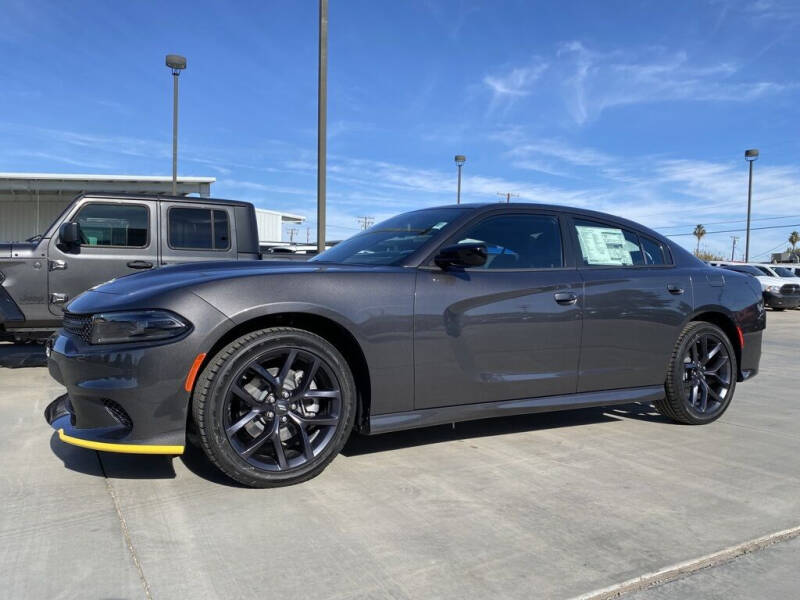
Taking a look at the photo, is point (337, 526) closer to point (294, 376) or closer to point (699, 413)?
point (294, 376)

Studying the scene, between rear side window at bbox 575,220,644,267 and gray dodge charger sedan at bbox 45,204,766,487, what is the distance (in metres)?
0.01

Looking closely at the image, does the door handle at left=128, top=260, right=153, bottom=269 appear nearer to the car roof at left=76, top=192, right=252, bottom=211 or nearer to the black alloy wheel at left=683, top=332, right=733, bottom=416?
the car roof at left=76, top=192, right=252, bottom=211

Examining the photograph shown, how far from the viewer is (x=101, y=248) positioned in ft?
21.6

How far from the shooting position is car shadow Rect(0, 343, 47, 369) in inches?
274

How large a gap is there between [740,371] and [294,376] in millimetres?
3578

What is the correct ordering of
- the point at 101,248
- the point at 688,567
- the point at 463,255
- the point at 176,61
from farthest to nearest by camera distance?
the point at 176,61, the point at 101,248, the point at 463,255, the point at 688,567

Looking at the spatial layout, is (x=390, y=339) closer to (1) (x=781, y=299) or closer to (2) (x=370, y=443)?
(2) (x=370, y=443)

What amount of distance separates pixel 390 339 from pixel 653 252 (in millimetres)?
2333

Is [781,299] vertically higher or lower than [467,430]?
higher

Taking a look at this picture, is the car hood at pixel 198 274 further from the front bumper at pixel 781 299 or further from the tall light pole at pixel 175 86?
the front bumper at pixel 781 299

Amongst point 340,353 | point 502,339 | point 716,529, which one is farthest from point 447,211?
point 716,529

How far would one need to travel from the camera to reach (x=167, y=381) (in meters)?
2.86

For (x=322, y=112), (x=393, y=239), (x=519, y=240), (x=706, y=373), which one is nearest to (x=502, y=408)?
(x=519, y=240)

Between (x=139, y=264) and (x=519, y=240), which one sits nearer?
(x=519, y=240)
